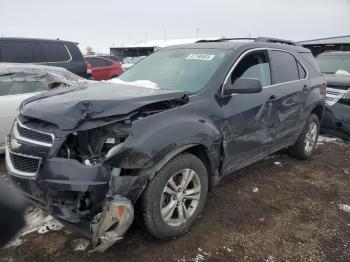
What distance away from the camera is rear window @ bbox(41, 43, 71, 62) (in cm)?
910

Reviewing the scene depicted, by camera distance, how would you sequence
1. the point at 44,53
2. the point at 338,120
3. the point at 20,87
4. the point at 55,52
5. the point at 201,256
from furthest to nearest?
the point at 55,52, the point at 44,53, the point at 338,120, the point at 20,87, the point at 201,256

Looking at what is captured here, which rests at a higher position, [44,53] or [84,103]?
[44,53]

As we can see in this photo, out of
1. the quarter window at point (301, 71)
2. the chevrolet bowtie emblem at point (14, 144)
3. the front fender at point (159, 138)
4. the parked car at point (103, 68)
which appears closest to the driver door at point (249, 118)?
the front fender at point (159, 138)

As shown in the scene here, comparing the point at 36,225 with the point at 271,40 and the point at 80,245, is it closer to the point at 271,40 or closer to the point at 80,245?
the point at 80,245

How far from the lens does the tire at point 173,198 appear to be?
9.90 feet

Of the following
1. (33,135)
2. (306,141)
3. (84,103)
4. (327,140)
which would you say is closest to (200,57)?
(84,103)

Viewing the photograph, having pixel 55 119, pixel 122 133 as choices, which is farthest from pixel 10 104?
pixel 122 133

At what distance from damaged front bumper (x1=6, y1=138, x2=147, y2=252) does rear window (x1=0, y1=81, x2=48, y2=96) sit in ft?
10.3

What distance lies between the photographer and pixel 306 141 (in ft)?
19.3

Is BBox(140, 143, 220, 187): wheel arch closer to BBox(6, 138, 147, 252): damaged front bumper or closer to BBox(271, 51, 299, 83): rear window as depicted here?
BBox(6, 138, 147, 252): damaged front bumper

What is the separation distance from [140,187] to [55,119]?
88cm

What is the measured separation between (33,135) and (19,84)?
3.03 metres

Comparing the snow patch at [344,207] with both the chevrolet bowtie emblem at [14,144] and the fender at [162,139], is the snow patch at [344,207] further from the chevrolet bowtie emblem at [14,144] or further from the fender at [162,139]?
the chevrolet bowtie emblem at [14,144]

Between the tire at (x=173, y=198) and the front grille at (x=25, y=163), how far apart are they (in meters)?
0.92
